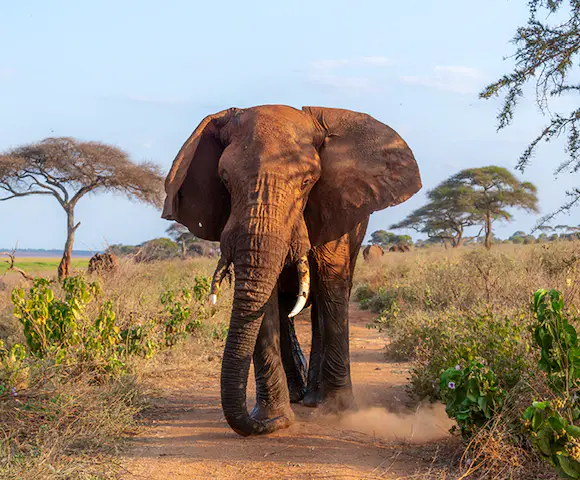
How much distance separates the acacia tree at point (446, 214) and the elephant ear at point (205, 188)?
24.1 m

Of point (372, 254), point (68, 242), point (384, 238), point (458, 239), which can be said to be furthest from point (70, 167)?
point (384, 238)

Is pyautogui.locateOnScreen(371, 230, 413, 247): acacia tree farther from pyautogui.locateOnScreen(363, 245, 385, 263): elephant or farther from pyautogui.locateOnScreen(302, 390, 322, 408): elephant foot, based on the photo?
pyautogui.locateOnScreen(302, 390, 322, 408): elephant foot

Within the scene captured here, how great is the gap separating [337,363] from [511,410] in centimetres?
163

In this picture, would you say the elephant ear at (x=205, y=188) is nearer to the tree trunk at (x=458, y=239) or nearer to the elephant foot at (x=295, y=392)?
the elephant foot at (x=295, y=392)

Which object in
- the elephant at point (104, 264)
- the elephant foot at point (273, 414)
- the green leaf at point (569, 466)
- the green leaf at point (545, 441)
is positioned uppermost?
the elephant at point (104, 264)

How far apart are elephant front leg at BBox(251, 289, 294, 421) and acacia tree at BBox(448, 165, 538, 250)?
23969 mm

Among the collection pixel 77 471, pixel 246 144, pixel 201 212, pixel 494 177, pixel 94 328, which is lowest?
pixel 77 471

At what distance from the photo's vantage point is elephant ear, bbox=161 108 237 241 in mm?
4882

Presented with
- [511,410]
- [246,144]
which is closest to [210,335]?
[246,144]

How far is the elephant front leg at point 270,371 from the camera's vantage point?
4.65 m

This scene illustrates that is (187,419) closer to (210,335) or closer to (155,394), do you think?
(155,394)

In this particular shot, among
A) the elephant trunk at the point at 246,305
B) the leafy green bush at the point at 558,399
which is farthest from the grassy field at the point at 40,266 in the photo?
the leafy green bush at the point at 558,399

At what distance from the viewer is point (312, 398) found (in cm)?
551

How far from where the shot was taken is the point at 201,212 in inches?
194
